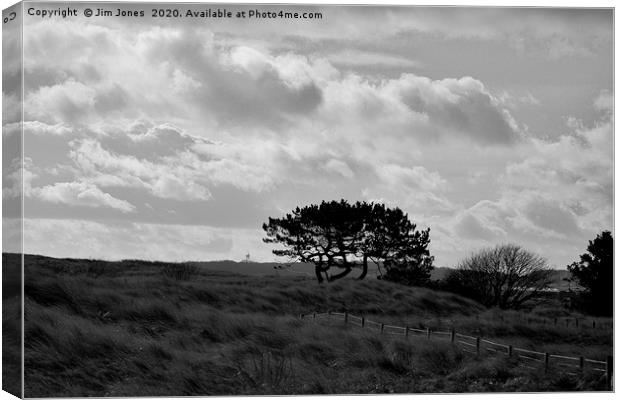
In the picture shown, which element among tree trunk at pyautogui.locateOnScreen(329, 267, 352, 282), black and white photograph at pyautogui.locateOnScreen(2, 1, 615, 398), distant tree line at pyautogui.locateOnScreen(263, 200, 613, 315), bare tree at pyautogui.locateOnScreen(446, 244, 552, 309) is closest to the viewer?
black and white photograph at pyautogui.locateOnScreen(2, 1, 615, 398)

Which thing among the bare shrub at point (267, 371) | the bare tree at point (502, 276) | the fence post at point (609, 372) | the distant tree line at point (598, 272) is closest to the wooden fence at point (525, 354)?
the fence post at point (609, 372)

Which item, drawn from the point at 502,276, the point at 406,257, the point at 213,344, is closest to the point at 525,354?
the point at 502,276

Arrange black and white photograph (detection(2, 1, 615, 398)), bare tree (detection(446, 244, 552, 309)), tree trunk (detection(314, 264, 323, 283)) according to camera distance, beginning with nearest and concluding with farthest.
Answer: black and white photograph (detection(2, 1, 615, 398)), bare tree (detection(446, 244, 552, 309)), tree trunk (detection(314, 264, 323, 283))

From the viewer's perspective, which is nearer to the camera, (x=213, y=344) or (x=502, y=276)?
(x=213, y=344)

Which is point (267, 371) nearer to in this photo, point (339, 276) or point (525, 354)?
point (339, 276)

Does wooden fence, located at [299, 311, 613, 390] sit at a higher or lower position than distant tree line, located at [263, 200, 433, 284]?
lower

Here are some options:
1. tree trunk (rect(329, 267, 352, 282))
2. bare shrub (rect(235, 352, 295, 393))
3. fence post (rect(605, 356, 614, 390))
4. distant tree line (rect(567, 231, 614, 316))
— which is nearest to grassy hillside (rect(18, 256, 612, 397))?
bare shrub (rect(235, 352, 295, 393))

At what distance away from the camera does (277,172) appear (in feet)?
44.0

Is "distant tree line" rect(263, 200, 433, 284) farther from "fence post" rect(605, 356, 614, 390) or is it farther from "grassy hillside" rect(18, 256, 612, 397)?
"fence post" rect(605, 356, 614, 390)

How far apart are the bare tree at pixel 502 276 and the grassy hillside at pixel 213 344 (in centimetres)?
88

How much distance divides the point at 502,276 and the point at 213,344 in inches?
227

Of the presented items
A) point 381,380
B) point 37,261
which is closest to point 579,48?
point 381,380

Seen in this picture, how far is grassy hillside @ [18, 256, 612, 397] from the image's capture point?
42.6 ft

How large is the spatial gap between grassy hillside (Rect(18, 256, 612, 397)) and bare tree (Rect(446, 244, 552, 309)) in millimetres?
880
